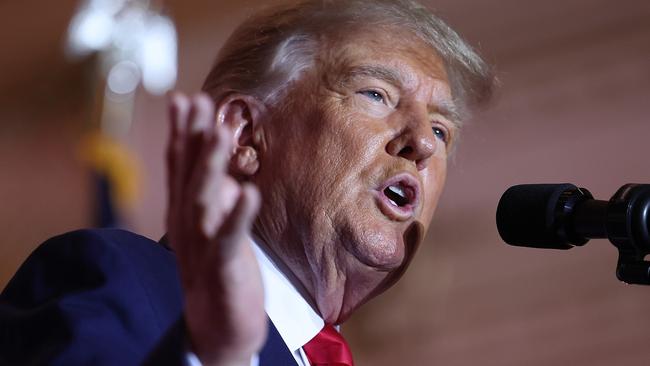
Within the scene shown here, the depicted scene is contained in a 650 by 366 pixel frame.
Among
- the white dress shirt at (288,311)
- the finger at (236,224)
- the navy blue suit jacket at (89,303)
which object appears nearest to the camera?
the finger at (236,224)

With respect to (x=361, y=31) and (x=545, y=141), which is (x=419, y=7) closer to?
(x=361, y=31)

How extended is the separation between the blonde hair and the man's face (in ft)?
0.10

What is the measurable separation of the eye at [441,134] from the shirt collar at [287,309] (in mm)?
410

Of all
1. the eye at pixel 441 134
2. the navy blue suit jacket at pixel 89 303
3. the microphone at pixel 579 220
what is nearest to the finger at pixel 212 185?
the navy blue suit jacket at pixel 89 303

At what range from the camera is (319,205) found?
1834 mm

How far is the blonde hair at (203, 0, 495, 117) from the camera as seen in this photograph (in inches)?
77.9

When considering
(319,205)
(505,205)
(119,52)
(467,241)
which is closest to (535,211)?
(505,205)

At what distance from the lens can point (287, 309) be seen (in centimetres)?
183

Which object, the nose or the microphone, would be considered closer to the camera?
the microphone

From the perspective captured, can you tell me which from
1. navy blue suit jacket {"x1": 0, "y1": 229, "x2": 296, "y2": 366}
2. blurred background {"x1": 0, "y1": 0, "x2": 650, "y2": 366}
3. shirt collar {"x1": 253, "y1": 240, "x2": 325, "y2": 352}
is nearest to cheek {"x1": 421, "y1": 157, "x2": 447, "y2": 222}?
shirt collar {"x1": 253, "y1": 240, "x2": 325, "y2": 352}

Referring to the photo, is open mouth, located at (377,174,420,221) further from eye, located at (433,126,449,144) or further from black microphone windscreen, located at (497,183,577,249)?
black microphone windscreen, located at (497,183,577,249)

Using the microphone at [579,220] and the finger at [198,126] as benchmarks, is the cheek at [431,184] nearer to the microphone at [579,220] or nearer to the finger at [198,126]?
the microphone at [579,220]

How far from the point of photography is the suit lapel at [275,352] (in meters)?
1.63

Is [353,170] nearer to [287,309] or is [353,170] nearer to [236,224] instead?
[287,309]
